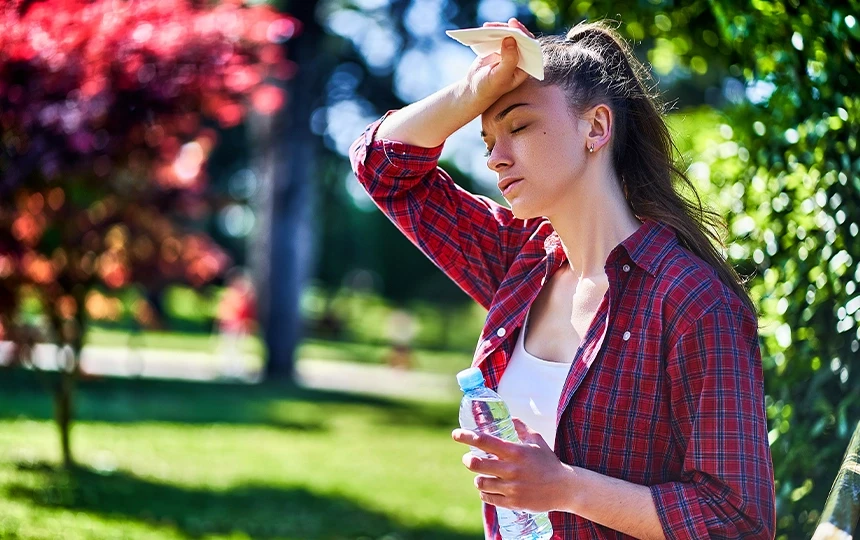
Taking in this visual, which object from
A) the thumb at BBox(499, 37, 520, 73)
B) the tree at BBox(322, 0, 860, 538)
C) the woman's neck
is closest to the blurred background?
the tree at BBox(322, 0, 860, 538)

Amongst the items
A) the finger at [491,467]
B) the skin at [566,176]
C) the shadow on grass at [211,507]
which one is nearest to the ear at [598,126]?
the skin at [566,176]

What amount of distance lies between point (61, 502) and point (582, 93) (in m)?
5.39

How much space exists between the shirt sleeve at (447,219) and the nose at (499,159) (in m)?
0.35

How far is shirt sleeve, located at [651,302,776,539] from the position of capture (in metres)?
1.89

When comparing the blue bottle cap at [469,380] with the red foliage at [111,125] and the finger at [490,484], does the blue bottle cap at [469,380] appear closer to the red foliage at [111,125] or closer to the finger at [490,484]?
the finger at [490,484]

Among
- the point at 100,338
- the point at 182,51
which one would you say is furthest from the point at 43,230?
the point at 100,338

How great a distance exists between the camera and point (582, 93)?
228 centimetres

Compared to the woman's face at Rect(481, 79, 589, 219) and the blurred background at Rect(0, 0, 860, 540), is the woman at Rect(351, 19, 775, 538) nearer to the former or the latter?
the woman's face at Rect(481, 79, 589, 219)

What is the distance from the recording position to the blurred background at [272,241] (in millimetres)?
3121

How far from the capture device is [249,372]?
18469 millimetres

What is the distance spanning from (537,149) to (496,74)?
7.6 inches

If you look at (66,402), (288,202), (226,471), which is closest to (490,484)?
(66,402)

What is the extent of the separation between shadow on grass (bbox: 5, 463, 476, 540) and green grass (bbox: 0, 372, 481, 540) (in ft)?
0.04

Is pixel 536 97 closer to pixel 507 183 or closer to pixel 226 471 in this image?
pixel 507 183
